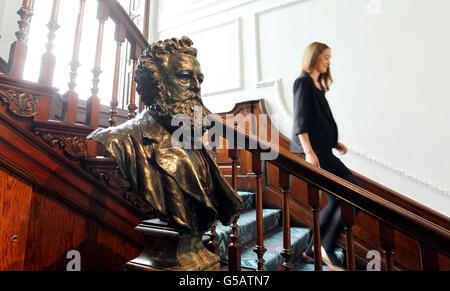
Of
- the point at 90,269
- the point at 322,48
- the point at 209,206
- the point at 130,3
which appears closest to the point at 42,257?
the point at 90,269

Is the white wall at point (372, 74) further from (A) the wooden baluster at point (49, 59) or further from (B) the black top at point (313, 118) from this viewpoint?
(A) the wooden baluster at point (49, 59)

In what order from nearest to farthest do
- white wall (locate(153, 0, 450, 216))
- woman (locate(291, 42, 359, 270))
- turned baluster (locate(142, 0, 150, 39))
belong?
woman (locate(291, 42, 359, 270)) → white wall (locate(153, 0, 450, 216)) → turned baluster (locate(142, 0, 150, 39))

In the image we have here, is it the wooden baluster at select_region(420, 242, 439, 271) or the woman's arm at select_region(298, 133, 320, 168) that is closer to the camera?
the wooden baluster at select_region(420, 242, 439, 271)

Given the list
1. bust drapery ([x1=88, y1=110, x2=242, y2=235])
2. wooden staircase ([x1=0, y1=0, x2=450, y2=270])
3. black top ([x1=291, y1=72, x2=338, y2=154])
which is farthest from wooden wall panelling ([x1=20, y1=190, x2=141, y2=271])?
black top ([x1=291, y1=72, x2=338, y2=154])

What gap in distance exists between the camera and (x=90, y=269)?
1.11 metres

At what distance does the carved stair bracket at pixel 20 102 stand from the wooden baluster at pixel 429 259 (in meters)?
1.54

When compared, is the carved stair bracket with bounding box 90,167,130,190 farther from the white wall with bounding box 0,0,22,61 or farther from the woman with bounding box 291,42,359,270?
the white wall with bounding box 0,0,22,61

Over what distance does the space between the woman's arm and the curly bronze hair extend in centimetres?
94

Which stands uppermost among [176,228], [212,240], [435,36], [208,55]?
[208,55]

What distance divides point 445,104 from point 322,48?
1278 millimetres

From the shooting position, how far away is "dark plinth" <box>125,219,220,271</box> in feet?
2.64
